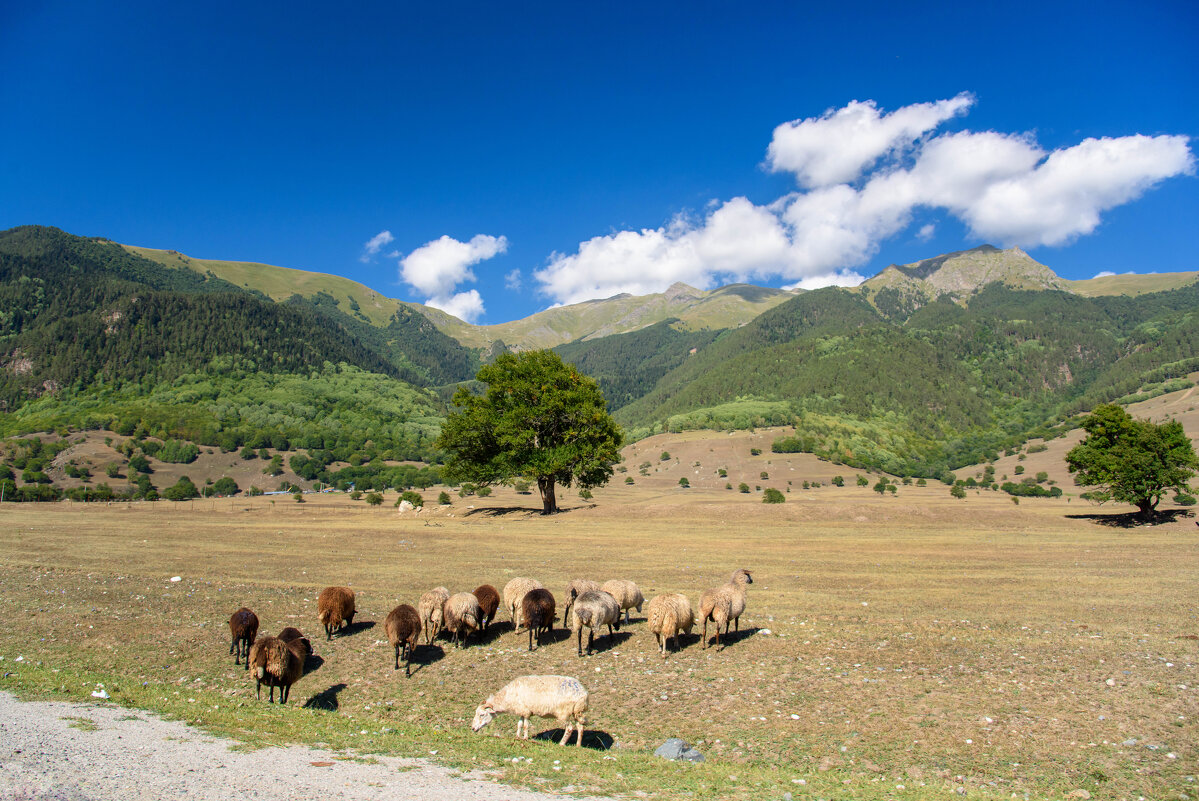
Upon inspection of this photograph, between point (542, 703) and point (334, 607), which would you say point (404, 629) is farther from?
point (542, 703)

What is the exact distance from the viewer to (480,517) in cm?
4462

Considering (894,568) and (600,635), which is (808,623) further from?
(894,568)

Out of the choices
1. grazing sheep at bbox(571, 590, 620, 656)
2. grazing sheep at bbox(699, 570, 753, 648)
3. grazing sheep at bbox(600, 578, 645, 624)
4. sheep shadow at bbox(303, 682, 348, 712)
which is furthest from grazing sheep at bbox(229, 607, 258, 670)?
grazing sheep at bbox(699, 570, 753, 648)

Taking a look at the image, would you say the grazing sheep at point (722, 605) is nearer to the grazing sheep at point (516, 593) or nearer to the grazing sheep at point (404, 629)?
the grazing sheep at point (516, 593)

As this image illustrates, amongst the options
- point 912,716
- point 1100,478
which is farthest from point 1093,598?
point 1100,478

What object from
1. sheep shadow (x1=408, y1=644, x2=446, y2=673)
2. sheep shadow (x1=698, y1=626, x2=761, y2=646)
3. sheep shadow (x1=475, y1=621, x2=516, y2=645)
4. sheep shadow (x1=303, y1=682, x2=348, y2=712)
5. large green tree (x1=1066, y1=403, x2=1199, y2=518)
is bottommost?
sheep shadow (x1=475, y1=621, x2=516, y2=645)

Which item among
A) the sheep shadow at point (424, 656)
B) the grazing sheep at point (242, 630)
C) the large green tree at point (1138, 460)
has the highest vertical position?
the large green tree at point (1138, 460)

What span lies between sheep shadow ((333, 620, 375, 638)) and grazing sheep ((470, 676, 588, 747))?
658cm

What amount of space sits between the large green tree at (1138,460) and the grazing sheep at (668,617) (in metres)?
42.5

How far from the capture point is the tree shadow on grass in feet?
123

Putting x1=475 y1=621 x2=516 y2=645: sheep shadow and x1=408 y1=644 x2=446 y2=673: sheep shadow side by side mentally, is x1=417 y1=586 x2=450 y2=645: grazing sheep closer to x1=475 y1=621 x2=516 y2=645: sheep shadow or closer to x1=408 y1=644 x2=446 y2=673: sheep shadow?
x1=408 y1=644 x2=446 y2=673: sheep shadow

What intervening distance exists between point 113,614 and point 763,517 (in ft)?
120

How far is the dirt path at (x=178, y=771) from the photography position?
5605 millimetres

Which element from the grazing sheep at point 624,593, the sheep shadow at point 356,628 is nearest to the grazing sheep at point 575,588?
the grazing sheep at point 624,593
